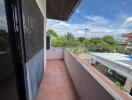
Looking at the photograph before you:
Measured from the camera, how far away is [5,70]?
6.15 feet

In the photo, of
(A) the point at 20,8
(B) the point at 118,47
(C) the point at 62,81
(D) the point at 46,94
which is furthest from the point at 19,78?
(B) the point at 118,47

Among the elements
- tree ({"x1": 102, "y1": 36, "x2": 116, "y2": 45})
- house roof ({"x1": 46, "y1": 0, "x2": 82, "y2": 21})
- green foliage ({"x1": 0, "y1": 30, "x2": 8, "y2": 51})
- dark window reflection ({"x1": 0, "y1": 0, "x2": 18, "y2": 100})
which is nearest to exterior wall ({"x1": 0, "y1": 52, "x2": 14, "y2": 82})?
dark window reflection ({"x1": 0, "y1": 0, "x2": 18, "y2": 100})

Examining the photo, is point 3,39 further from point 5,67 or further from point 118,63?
point 118,63

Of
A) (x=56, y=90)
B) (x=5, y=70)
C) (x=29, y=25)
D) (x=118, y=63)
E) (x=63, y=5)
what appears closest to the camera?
(x=29, y=25)

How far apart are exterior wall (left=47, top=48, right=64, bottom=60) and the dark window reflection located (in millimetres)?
4321

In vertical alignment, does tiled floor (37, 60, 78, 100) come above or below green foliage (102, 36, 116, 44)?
below

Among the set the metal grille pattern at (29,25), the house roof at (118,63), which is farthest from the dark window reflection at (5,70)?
the house roof at (118,63)

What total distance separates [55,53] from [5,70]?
460 centimetres

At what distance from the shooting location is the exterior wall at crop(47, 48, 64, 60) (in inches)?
247

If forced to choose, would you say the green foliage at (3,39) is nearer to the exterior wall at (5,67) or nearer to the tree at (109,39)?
the exterior wall at (5,67)

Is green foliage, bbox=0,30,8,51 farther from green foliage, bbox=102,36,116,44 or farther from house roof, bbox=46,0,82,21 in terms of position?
green foliage, bbox=102,36,116,44

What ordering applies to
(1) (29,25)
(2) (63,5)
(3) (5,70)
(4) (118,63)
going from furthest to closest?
(4) (118,63) < (2) (63,5) < (3) (5,70) < (1) (29,25)

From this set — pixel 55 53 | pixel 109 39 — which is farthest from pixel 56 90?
pixel 109 39

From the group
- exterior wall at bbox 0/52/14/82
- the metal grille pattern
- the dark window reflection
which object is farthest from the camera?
exterior wall at bbox 0/52/14/82
